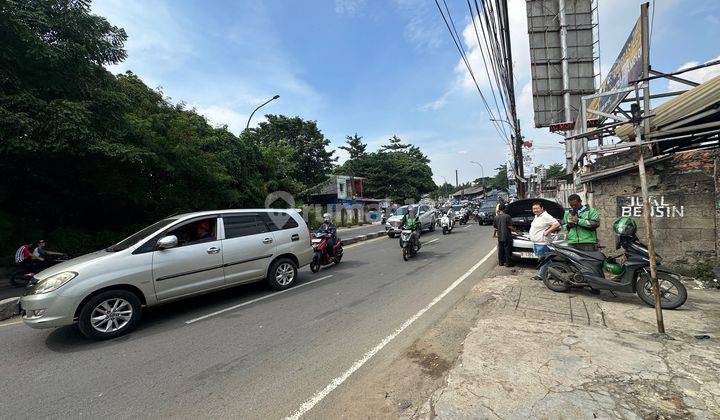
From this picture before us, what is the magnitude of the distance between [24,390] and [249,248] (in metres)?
3.40

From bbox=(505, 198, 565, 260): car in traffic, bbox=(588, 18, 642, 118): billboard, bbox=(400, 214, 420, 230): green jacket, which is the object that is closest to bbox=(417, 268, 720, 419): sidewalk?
bbox=(505, 198, 565, 260): car in traffic

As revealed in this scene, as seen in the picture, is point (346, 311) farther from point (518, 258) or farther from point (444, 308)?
point (518, 258)

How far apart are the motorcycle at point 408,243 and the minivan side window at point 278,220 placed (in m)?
3.66

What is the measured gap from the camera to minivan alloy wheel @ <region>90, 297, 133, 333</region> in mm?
4498

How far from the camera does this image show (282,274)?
6879 mm

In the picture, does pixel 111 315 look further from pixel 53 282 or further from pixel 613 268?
pixel 613 268

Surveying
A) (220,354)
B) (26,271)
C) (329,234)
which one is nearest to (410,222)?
(329,234)

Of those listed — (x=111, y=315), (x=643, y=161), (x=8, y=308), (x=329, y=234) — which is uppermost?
(x=643, y=161)

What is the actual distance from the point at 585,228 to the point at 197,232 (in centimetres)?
692

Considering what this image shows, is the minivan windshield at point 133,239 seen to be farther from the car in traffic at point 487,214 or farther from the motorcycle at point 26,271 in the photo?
the car in traffic at point 487,214

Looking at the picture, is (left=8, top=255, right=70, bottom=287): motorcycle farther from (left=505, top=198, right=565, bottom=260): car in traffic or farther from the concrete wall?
the concrete wall

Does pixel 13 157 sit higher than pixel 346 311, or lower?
higher

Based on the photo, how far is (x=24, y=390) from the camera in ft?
10.9

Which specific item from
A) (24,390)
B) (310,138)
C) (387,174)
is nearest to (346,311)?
(24,390)
